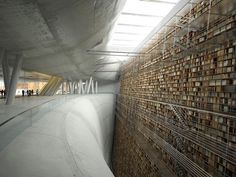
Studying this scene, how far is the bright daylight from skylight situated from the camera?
6.03 metres

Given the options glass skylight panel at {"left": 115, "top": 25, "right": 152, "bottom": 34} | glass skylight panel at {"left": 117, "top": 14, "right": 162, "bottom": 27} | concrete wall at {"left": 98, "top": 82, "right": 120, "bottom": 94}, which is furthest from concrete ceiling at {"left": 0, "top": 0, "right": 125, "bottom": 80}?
concrete wall at {"left": 98, "top": 82, "right": 120, "bottom": 94}

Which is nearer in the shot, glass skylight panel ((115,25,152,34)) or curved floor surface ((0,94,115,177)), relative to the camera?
curved floor surface ((0,94,115,177))

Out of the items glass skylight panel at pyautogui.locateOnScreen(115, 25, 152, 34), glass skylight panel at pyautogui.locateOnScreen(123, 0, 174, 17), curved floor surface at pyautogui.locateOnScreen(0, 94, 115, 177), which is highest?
glass skylight panel at pyautogui.locateOnScreen(123, 0, 174, 17)

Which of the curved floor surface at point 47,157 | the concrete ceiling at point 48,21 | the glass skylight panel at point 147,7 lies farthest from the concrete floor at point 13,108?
the glass skylight panel at point 147,7

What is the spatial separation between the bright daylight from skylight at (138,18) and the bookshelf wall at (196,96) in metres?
0.67

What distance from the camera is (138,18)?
7.11 metres

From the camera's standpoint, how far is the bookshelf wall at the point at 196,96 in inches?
115

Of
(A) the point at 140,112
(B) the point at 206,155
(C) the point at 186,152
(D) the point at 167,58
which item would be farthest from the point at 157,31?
(B) the point at 206,155

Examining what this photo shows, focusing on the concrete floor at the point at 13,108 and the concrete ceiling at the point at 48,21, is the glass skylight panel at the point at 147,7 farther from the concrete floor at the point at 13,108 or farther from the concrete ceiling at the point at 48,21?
the concrete floor at the point at 13,108

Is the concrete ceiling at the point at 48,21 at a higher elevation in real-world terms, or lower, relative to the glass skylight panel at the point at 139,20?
lower

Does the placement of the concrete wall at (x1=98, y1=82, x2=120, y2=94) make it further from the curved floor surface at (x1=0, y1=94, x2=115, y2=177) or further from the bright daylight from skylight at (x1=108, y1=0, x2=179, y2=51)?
the curved floor surface at (x1=0, y1=94, x2=115, y2=177)

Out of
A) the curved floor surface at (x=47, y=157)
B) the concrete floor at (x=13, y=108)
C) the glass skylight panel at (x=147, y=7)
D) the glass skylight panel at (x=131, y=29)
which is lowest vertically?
the curved floor surface at (x=47, y=157)

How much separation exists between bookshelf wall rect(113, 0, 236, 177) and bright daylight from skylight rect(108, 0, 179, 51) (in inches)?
26.3

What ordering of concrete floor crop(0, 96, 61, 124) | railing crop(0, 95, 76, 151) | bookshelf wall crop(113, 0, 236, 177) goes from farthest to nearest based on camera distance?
1. concrete floor crop(0, 96, 61, 124)
2. bookshelf wall crop(113, 0, 236, 177)
3. railing crop(0, 95, 76, 151)
